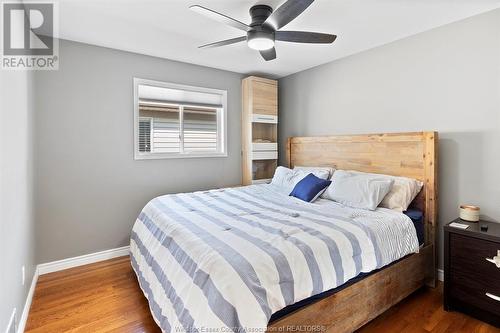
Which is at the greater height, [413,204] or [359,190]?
[359,190]


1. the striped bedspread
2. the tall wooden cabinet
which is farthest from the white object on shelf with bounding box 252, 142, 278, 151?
the striped bedspread

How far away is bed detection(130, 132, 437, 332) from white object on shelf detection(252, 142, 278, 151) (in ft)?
4.46

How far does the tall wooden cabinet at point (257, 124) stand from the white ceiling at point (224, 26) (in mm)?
774

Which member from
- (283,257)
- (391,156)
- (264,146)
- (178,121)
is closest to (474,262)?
(391,156)

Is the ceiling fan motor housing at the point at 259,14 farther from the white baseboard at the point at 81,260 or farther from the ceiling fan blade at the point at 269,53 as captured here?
the white baseboard at the point at 81,260

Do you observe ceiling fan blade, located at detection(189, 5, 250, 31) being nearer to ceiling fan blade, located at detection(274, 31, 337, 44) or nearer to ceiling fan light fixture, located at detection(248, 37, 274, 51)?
ceiling fan light fixture, located at detection(248, 37, 274, 51)

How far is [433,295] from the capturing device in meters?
2.35

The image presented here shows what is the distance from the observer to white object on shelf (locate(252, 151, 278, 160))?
13.5 ft

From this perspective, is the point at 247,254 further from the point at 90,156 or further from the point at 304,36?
the point at 90,156

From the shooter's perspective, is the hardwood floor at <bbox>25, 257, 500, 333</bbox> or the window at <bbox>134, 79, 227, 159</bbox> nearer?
the hardwood floor at <bbox>25, 257, 500, 333</bbox>

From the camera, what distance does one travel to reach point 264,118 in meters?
4.13

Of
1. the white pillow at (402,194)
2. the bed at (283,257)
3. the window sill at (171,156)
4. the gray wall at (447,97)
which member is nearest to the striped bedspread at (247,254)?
the bed at (283,257)

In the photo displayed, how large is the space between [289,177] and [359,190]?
1025mm

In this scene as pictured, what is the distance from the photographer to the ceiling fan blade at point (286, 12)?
1721 mm
